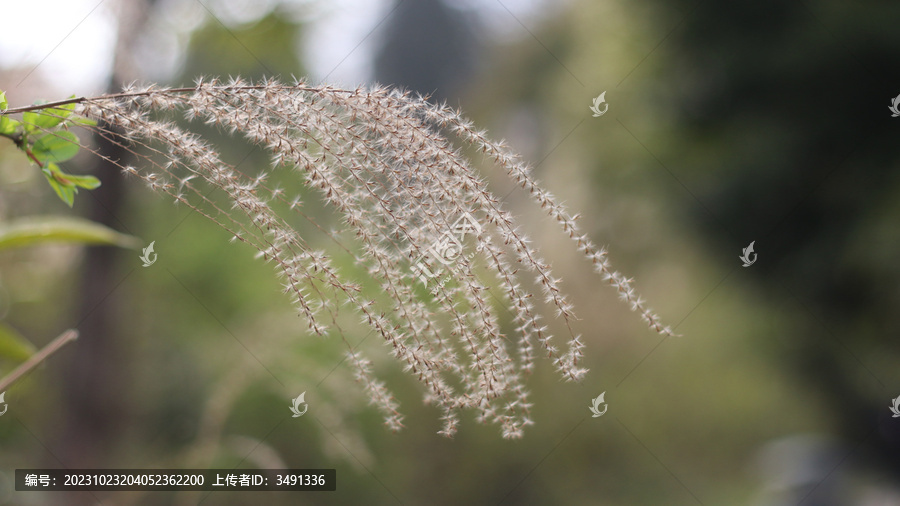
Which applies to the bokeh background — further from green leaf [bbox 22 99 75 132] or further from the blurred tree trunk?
green leaf [bbox 22 99 75 132]

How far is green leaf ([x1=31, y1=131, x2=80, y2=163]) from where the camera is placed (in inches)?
16.3

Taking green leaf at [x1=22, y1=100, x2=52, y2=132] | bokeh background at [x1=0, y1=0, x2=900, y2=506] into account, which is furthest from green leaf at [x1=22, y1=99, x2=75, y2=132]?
bokeh background at [x1=0, y1=0, x2=900, y2=506]

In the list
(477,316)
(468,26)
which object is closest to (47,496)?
(477,316)

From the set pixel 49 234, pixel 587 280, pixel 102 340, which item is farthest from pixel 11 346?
pixel 587 280

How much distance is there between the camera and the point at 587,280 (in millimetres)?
1941

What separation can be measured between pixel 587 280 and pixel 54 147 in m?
1.75

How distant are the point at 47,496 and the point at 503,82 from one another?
A: 6.67 ft

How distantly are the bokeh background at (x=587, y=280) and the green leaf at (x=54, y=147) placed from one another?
63 centimetres

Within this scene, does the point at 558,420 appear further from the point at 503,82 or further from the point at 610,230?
the point at 503,82

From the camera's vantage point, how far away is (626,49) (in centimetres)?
177

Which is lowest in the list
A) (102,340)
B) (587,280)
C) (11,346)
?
(11,346)

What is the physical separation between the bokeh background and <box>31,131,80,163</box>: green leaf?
0.63 metres

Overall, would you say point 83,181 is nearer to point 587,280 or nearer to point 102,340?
point 102,340

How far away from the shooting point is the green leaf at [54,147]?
0.42 meters
